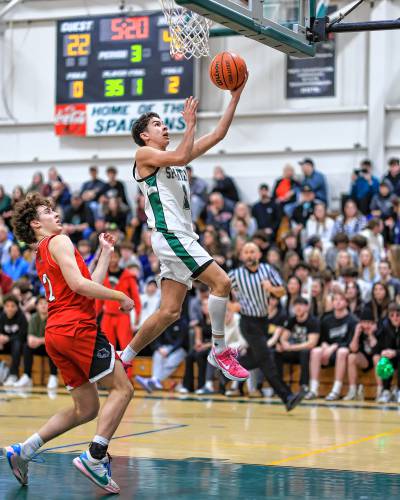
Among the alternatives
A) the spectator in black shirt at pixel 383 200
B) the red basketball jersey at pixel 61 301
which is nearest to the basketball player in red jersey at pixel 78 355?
Result: the red basketball jersey at pixel 61 301

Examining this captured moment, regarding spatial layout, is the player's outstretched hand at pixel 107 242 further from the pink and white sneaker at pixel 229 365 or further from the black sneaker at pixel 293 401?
the black sneaker at pixel 293 401

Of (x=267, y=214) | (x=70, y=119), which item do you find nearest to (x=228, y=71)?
(x=267, y=214)

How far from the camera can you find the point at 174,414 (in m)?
11.7

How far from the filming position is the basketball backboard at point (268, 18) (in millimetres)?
7844

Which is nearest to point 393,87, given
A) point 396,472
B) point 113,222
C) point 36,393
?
point 113,222

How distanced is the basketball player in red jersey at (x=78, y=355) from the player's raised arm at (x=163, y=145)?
126 cm

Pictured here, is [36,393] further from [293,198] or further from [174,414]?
[293,198]

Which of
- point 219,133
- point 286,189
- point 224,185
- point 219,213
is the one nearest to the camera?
point 219,133

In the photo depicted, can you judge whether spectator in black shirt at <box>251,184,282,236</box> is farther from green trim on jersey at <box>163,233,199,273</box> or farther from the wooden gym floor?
green trim on jersey at <box>163,233,199,273</box>

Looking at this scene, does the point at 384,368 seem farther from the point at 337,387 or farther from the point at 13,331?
the point at 13,331

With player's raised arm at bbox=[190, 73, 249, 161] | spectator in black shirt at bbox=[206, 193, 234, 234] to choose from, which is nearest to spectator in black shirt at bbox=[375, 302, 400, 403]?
spectator in black shirt at bbox=[206, 193, 234, 234]

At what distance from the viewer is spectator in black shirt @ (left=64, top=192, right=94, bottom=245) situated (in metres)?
19.5

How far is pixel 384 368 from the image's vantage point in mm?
13312

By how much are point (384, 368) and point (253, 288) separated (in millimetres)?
2366
